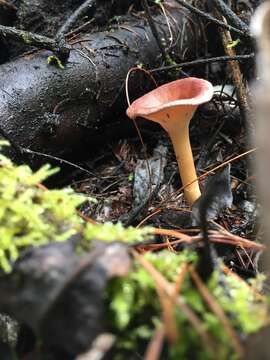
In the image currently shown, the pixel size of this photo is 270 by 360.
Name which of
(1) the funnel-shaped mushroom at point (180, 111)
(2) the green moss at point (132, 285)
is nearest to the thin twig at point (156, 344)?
(2) the green moss at point (132, 285)

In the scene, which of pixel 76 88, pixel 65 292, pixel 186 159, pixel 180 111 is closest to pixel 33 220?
pixel 65 292

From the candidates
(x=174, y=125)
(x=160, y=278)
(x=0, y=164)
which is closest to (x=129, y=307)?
(x=160, y=278)

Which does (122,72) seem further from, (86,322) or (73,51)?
(86,322)

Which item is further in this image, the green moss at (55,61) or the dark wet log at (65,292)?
the green moss at (55,61)

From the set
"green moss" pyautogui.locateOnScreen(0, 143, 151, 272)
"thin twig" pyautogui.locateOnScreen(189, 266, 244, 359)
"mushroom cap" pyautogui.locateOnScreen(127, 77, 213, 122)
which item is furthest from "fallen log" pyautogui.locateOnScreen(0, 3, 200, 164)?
"thin twig" pyautogui.locateOnScreen(189, 266, 244, 359)

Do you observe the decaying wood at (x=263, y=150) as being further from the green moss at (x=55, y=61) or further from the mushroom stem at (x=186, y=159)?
the green moss at (x=55, y=61)

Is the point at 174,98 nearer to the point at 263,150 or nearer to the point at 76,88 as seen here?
the point at 76,88

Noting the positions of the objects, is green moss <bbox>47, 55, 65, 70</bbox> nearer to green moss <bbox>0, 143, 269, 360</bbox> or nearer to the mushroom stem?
the mushroom stem
